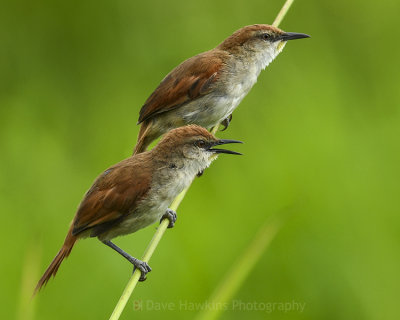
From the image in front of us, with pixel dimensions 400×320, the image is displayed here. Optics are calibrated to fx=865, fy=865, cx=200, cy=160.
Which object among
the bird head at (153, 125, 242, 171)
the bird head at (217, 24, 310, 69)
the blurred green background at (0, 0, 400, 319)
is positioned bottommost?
the blurred green background at (0, 0, 400, 319)

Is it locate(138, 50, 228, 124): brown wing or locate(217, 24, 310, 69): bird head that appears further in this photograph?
locate(217, 24, 310, 69): bird head

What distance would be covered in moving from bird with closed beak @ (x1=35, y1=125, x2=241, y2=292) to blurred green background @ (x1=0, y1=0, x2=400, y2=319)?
0.92 feet

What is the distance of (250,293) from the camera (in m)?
4.88

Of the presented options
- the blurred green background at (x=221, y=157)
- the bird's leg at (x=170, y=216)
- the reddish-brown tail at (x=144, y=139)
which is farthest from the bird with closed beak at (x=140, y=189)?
the reddish-brown tail at (x=144, y=139)

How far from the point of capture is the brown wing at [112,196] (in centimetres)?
393

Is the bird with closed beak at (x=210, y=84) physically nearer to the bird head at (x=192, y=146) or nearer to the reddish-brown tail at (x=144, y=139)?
the reddish-brown tail at (x=144, y=139)

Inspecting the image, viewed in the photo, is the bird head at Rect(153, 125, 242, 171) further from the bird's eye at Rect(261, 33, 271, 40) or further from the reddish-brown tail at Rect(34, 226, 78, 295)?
the bird's eye at Rect(261, 33, 271, 40)

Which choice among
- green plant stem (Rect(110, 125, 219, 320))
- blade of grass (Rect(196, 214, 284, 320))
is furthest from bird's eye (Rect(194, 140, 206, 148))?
blade of grass (Rect(196, 214, 284, 320))

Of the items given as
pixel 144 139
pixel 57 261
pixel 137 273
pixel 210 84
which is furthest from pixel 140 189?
pixel 210 84

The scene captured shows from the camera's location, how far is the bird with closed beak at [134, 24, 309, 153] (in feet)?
16.6

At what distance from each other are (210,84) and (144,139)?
526 millimetres

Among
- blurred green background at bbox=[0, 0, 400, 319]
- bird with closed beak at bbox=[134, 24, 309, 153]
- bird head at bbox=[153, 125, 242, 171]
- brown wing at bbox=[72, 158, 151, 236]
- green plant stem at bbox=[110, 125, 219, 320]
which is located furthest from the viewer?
bird with closed beak at bbox=[134, 24, 309, 153]

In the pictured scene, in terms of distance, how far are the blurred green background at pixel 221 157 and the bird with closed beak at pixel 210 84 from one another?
0.44m

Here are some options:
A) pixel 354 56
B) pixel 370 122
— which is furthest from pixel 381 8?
pixel 370 122
